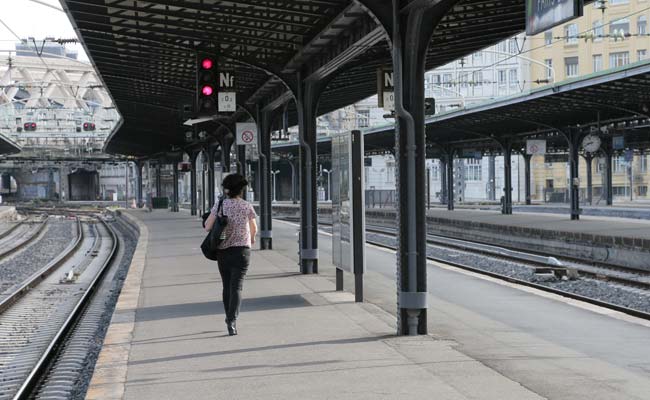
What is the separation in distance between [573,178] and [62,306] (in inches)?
918

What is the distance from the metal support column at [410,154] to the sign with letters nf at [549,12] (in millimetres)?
1915

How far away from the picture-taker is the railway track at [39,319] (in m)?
10.3

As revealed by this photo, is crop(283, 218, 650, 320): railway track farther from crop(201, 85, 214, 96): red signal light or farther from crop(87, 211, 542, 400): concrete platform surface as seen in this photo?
crop(201, 85, 214, 96): red signal light

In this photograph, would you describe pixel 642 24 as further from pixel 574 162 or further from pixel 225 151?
pixel 225 151

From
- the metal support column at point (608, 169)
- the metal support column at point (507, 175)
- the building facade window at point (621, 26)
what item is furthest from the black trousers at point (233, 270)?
the building facade window at point (621, 26)

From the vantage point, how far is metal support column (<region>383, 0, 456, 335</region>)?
9.64 meters

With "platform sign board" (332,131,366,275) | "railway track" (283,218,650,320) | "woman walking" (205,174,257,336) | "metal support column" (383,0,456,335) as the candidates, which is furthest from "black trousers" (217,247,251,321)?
"railway track" (283,218,650,320)

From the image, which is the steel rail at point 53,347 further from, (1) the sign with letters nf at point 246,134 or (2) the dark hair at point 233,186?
(1) the sign with letters nf at point 246,134

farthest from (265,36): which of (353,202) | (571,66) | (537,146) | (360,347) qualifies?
(571,66)

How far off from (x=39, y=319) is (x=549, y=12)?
10.6 m

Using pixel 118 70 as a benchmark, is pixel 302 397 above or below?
below

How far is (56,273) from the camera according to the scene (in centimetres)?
2506

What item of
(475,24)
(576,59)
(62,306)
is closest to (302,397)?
(475,24)

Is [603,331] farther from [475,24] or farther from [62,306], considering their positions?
[62,306]
